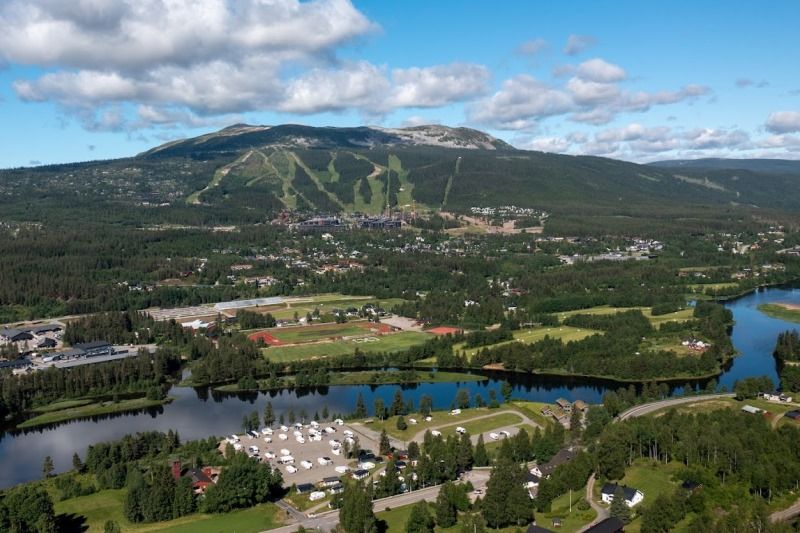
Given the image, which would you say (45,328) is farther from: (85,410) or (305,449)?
(305,449)

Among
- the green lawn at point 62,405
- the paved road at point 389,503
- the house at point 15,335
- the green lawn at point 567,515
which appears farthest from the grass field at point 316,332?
the green lawn at point 567,515

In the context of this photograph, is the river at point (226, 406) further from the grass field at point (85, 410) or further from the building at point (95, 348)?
the building at point (95, 348)

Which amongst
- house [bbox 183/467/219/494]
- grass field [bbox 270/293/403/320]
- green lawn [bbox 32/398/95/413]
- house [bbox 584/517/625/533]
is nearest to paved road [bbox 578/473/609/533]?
house [bbox 584/517/625/533]

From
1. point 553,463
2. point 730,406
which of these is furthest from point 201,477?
point 730,406

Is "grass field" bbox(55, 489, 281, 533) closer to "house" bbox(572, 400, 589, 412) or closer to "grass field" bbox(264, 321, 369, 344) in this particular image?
"house" bbox(572, 400, 589, 412)

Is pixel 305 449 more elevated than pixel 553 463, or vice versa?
pixel 553 463
